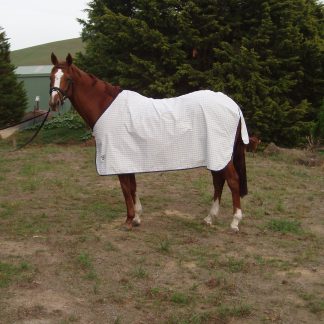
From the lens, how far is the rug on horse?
5.35 m

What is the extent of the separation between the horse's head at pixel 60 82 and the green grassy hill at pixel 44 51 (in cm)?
5332

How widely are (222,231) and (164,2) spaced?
7574 millimetres

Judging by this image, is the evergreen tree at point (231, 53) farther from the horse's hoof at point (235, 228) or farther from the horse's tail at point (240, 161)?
the horse's hoof at point (235, 228)

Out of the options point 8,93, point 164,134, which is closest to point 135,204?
point 164,134

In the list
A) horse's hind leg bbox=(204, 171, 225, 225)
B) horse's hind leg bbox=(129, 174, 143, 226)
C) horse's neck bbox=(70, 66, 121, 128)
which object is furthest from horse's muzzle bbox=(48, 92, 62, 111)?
horse's hind leg bbox=(204, 171, 225, 225)

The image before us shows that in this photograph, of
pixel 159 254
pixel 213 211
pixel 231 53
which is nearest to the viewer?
pixel 159 254

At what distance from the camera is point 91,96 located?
555cm

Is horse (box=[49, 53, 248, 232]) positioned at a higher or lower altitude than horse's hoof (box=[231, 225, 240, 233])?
higher

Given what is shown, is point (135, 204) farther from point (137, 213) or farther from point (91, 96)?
point (91, 96)

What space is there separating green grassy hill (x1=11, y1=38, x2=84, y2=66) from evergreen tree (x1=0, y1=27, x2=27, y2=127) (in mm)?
42566

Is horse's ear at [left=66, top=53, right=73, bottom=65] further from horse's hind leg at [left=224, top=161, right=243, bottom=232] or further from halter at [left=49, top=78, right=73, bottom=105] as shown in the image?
horse's hind leg at [left=224, top=161, right=243, bottom=232]

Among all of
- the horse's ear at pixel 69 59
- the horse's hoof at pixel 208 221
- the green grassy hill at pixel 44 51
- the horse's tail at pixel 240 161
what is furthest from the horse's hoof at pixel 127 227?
the green grassy hill at pixel 44 51

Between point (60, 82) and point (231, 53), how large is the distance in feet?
22.4

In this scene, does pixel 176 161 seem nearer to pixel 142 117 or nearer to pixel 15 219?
pixel 142 117
